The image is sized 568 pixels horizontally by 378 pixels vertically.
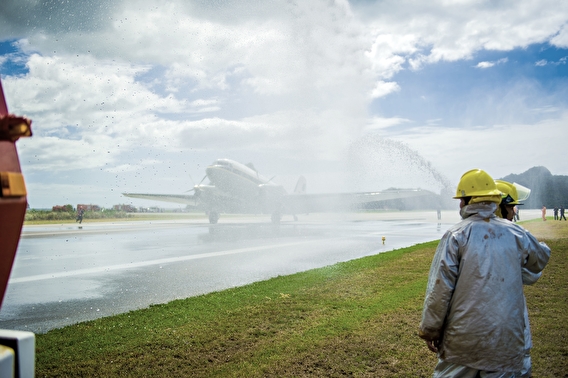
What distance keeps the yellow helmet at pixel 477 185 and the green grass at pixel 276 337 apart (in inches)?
98.1

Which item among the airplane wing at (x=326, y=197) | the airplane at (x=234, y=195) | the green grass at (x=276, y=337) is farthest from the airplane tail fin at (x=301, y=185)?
the green grass at (x=276, y=337)

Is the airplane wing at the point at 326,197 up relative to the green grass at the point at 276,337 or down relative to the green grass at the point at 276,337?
up

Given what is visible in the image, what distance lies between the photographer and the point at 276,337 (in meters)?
5.55

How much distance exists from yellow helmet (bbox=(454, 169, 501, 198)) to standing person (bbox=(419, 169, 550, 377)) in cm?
15

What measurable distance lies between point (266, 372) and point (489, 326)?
2.67m

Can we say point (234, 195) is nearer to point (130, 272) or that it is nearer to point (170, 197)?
point (170, 197)

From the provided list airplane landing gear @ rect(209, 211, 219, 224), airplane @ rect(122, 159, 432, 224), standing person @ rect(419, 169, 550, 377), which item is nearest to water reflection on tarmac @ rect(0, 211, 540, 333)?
standing person @ rect(419, 169, 550, 377)

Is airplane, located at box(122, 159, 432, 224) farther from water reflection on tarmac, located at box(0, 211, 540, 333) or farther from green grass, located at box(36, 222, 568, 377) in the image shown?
green grass, located at box(36, 222, 568, 377)

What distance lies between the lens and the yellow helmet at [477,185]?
283 cm

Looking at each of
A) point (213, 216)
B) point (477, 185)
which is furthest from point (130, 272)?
point (213, 216)

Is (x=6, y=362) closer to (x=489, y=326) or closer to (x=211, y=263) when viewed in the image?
(x=489, y=326)

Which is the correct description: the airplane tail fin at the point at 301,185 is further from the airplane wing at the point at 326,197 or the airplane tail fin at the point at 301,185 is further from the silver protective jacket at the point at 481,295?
the silver protective jacket at the point at 481,295

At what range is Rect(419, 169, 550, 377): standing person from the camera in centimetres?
257

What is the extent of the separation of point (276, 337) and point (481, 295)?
3528 mm
